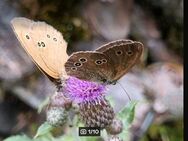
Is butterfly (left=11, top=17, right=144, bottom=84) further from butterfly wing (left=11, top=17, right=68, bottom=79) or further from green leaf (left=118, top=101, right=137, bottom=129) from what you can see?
green leaf (left=118, top=101, right=137, bottom=129)

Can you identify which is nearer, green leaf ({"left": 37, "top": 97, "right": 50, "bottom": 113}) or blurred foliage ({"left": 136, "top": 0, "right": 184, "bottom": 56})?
green leaf ({"left": 37, "top": 97, "right": 50, "bottom": 113})

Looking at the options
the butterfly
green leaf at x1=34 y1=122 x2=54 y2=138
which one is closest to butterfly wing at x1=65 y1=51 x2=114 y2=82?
the butterfly

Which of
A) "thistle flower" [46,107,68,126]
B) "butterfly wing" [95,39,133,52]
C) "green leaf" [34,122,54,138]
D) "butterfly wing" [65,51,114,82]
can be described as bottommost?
"green leaf" [34,122,54,138]

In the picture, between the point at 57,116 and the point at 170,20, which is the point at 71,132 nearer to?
the point at 57,116

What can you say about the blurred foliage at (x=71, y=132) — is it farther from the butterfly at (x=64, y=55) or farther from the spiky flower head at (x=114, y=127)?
the butterfly at (x=64, y=55)

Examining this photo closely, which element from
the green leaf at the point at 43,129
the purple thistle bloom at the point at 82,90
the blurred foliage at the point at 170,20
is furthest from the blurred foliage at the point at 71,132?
the blurred foliage at the point at 170,20

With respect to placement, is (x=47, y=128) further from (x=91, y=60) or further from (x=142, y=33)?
(x=142, y=33)
